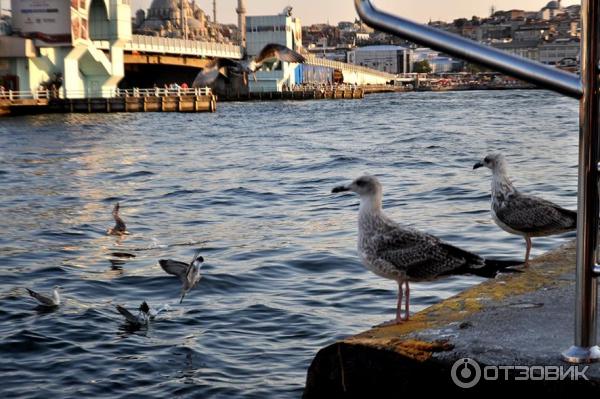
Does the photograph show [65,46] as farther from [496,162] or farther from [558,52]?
[558,52]

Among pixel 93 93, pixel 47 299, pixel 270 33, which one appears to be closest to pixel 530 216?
pixel 47 299

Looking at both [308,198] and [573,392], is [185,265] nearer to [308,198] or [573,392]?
[573,392]

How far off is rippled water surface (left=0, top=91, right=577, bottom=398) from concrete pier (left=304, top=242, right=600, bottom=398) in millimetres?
1838

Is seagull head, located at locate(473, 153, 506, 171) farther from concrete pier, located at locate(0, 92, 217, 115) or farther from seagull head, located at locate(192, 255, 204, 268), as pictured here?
concrete pier, located at locate(0, 92, 217, 115)

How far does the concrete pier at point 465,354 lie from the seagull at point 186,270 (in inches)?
148

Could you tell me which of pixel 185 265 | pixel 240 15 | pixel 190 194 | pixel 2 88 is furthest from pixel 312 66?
pixel 185 265

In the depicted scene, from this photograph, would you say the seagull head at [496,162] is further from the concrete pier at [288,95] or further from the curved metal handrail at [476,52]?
the concrete pier at [288,95]

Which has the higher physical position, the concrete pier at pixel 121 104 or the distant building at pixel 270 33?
the distant building at pixel 270 33

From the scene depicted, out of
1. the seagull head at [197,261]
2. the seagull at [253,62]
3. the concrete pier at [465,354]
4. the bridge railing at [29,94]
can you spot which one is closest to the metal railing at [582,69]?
the concrete pier at [465,354]

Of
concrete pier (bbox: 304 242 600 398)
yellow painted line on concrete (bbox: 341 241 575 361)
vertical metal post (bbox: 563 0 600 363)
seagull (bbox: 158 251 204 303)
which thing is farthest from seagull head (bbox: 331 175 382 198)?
seagull (bbox: 158 251 204 303)

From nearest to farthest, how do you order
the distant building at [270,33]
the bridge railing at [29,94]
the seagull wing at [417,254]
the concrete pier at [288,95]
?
the seagull wing at [417,254] → the bridge railing at [29,94] → the concrete pier at [288,95] → the distant building at [270,33]

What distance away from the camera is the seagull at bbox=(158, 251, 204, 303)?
6852 millimetres

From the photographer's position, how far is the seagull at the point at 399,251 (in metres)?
4.08

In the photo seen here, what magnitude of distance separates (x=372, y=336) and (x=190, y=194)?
1206 centimetres
